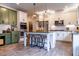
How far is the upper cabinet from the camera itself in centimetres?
692

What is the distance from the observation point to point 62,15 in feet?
28.3

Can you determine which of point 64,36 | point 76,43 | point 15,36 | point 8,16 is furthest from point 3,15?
point 76,43

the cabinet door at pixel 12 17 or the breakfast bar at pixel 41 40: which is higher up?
the cabinet door at pixel 12 17

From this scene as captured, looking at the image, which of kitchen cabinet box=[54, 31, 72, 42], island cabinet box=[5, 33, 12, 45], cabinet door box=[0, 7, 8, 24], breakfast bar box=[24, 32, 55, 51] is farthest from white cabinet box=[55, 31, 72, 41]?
cabinet door box=[0, 7, 8, 24]

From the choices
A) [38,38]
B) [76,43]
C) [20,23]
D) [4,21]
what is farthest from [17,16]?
[76,43]

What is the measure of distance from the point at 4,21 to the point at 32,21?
13.9ft

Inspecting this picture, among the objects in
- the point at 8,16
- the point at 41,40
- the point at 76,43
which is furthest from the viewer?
the point at 8,16

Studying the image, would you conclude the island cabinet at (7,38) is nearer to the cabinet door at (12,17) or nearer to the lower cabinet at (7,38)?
the lower cabinet at (7,38)

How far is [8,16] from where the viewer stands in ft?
24.5

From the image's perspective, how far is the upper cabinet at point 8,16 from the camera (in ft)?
22.7

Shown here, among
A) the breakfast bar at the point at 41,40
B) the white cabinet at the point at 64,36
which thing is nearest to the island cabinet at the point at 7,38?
the breakfast bar at the point at 41,40

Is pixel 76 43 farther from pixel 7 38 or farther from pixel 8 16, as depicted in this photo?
pixel 8 16

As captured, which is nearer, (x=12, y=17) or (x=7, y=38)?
(x=7, y=38)

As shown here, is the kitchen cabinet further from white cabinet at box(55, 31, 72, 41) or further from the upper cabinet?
the upper cabinet
